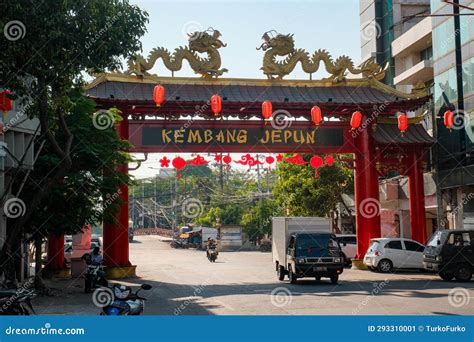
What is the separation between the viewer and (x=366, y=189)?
27.5m

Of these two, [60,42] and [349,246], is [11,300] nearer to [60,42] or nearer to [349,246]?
[60,42]

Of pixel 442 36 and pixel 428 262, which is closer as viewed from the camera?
pixel 428 262

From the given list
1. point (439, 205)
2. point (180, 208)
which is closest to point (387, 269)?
point (439, 205)

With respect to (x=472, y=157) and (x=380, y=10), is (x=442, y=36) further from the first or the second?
(x=380, y=10)

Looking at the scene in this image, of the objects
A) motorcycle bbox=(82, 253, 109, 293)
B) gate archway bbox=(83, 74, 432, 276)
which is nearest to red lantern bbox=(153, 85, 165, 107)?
gate archway bbox=(83, 74, 432, 276)

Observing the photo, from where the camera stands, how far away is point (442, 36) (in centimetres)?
3058

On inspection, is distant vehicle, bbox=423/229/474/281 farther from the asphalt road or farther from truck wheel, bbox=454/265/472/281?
the asphalt road

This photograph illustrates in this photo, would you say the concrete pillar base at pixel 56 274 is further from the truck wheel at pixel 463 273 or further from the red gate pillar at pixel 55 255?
the truck wheel at pixel 463 273

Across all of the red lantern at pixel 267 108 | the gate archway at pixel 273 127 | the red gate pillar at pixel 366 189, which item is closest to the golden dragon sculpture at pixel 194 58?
the gate archway at pixel 273 127

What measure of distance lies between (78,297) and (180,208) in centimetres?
8056

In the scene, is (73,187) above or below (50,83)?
below

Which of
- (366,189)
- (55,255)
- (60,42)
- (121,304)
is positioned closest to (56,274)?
(55,255)

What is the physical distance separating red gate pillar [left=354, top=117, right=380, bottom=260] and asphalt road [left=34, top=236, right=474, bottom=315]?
3.34 metres

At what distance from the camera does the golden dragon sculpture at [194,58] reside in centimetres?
2600
